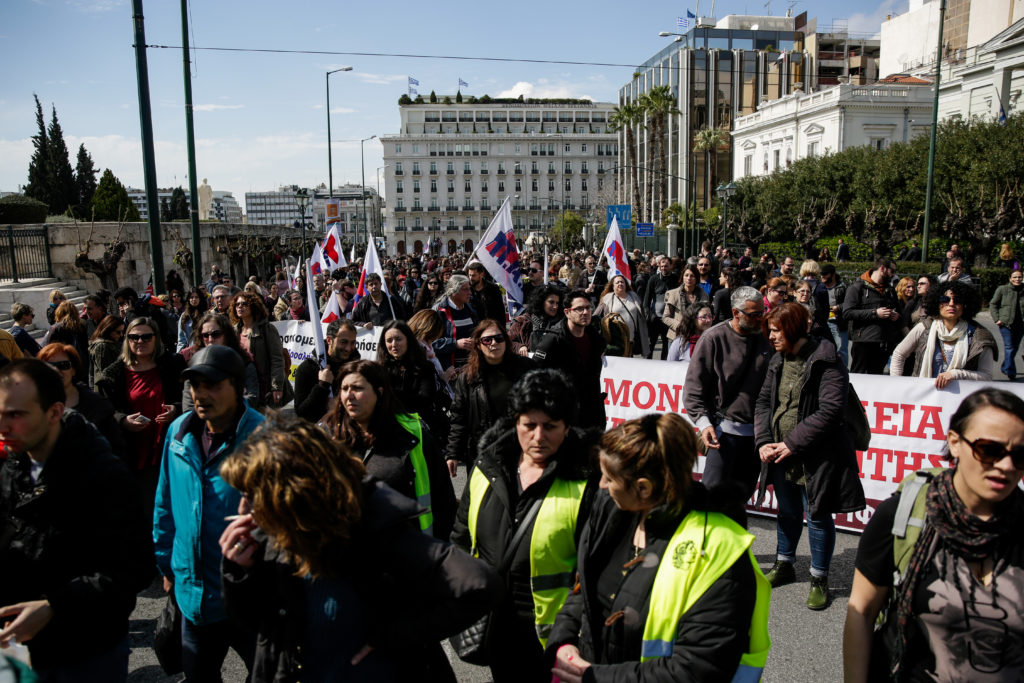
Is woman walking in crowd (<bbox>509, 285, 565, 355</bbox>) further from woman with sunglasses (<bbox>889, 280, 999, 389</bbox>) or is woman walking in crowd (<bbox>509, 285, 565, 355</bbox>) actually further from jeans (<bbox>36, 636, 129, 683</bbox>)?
jeans (<bbox>36, 636, 129, 683</bbox>)

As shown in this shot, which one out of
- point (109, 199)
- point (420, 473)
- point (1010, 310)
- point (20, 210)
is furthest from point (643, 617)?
point (109, 199)

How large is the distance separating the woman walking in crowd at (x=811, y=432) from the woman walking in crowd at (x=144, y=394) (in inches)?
142

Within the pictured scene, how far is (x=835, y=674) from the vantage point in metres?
3.50

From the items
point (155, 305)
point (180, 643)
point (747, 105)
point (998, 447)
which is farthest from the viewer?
point (747, 105)

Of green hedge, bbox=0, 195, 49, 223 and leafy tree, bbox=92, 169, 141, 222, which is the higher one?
leafy tree, bbox=92, 169, 141, 222

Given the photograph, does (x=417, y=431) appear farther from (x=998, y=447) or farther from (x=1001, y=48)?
(x=1001, y=48)

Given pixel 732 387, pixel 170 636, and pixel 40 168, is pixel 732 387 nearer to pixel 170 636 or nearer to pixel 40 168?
pixel 170 636

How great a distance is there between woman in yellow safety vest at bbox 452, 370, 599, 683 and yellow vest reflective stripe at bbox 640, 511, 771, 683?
66 centimetres

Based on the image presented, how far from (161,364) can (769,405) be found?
150 inches

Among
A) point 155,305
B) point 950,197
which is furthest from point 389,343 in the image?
point 950,197

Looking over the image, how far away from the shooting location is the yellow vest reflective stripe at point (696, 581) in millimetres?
1965

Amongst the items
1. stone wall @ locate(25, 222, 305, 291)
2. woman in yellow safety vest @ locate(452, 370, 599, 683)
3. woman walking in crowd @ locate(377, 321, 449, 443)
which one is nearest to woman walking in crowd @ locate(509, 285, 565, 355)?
woman walking in crowd @ locate(377, 321, 449, 443)

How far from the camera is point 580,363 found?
5.38 meters

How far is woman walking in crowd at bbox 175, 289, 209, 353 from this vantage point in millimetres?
8016
